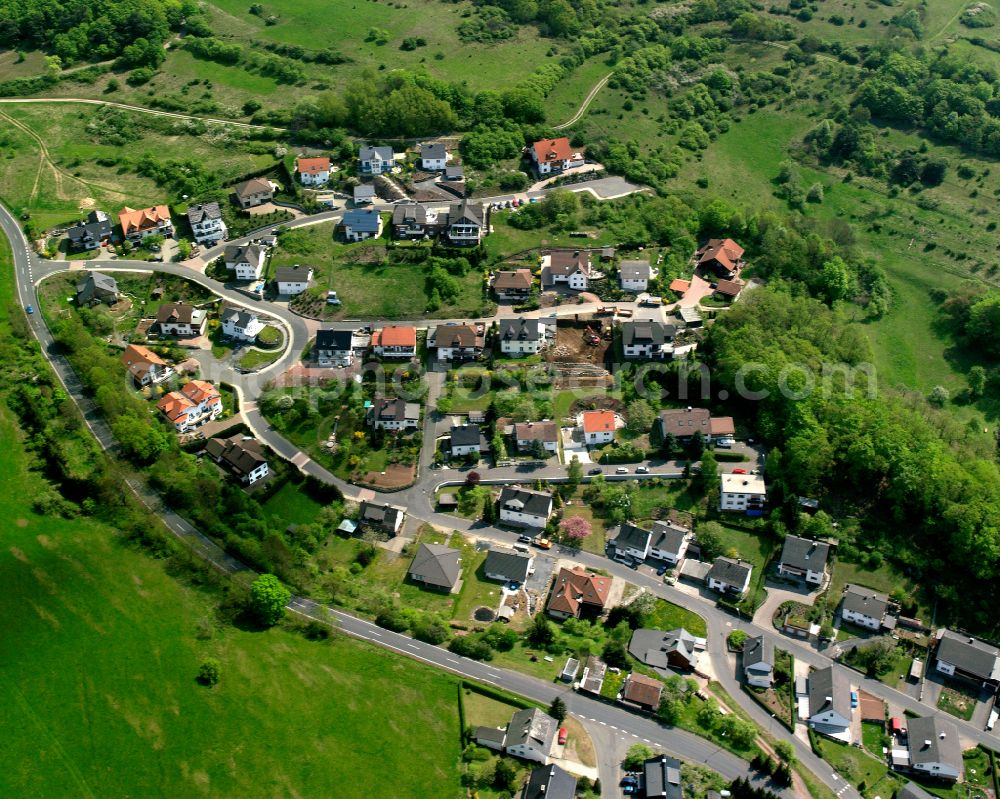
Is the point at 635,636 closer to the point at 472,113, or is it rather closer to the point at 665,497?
the point at 665,497

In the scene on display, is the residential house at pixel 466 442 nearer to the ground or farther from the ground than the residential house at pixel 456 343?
nearer to the ground

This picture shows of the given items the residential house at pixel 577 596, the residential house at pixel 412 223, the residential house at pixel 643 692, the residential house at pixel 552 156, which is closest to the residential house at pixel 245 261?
the residential house at pixel 412 223

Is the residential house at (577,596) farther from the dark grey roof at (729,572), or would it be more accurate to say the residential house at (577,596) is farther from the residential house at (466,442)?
the residential house at (466,442)

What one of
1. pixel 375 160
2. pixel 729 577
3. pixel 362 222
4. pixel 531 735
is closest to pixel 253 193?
pixel 362 222

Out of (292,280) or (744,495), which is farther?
(292,280)

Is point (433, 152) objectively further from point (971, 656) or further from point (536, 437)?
point (971, 656)

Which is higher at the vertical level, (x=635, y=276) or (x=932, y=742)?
(x=635, y=276)

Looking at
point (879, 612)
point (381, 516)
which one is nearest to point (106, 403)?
point (381, 516)
